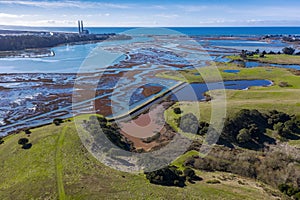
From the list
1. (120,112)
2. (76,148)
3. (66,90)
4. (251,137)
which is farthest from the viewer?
(66,90)

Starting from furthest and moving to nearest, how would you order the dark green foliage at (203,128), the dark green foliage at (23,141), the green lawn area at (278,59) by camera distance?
1. the green lawn area at (278,59)
2. the dark green foliage at (203,128)
3. the dark green foliage at (23,141)

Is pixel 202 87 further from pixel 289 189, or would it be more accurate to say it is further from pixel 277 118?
pixel 289 189

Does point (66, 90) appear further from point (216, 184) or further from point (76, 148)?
point (216, 184)

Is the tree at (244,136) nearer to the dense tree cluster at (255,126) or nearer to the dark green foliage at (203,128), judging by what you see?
the dense tree cluster at (255,126)

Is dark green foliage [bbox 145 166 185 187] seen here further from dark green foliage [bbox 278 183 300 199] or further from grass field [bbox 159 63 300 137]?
grass field [bbox 159 63 300 137]

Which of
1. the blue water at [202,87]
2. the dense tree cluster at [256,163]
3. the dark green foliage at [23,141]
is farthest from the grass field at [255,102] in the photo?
→ the dark green foliage at [23,141]

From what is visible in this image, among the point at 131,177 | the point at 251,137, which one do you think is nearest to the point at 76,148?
the point at 131,177
